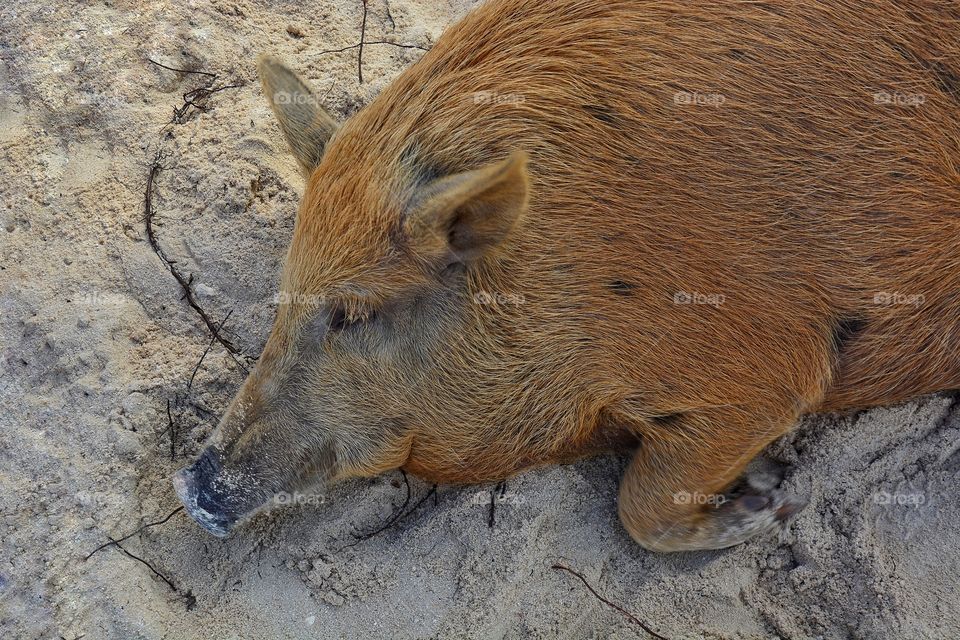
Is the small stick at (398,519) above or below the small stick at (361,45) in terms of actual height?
below

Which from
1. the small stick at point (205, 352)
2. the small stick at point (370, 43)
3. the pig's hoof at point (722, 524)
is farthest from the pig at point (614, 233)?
the small stick at point (370, 43)

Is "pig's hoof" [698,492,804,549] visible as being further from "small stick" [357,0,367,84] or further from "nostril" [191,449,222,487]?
"small stick" [357,0,367,84]

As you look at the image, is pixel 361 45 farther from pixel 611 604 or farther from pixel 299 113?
pixel 611 604

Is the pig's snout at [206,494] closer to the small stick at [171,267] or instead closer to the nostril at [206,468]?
the nostril at [206,468]

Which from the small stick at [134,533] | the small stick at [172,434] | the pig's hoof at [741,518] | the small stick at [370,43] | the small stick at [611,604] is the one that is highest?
the small stick at [370,43]

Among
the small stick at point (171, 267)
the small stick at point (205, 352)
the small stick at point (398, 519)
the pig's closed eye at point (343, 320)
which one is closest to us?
the pig's closed eye at point (343, 320)

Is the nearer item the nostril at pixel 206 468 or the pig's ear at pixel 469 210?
the pig's ear at pixel 469 210

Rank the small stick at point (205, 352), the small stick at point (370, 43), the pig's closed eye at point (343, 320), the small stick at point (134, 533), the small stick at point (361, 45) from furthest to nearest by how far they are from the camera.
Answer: the small stick at point (370, 43), the small stick at point (361, 45), the small stick at point (205, 352), the small stick at point (134, 533), the pig's closed eye at point (343, 320)

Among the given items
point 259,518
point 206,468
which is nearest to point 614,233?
point 206,468

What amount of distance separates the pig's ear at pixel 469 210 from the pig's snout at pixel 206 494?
122 cm

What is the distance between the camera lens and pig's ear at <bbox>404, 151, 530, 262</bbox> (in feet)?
7.13

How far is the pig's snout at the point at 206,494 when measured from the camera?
2.80 meters

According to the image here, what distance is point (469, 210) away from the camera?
2.33 metres

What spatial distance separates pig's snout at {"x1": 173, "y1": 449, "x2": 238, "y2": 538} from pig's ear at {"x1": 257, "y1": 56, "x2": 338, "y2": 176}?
4.10ft
